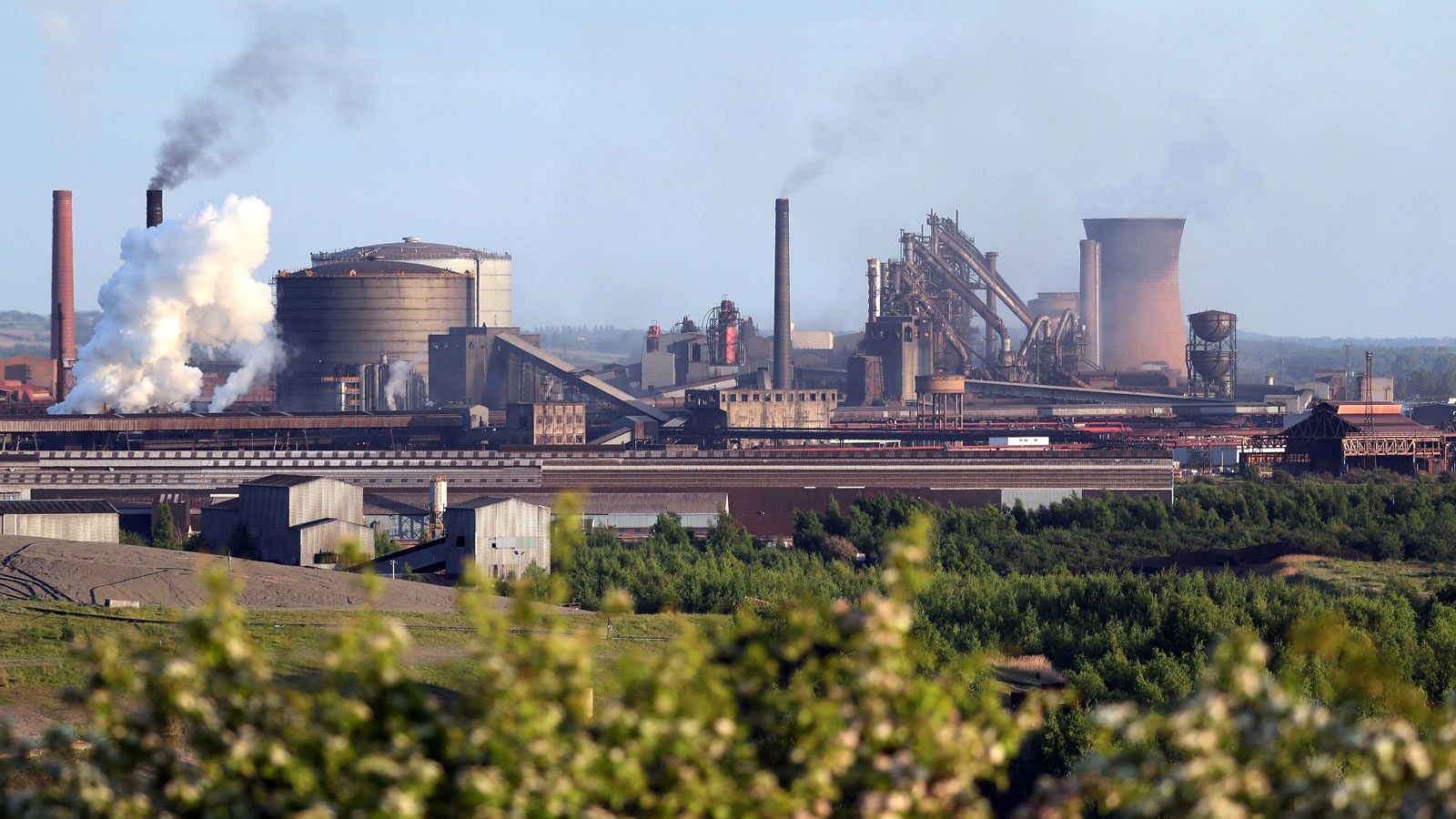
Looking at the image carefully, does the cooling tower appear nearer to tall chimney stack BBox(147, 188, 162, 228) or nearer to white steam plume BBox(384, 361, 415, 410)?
white steam plume BBox(384, 361, 415, 410)

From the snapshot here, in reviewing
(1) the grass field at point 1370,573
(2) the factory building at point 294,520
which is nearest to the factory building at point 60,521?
(2) the factory building at point 294,520

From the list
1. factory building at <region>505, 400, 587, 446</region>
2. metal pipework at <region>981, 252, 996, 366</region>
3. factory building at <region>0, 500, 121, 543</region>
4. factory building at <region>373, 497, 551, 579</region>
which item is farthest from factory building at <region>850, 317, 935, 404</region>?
factory building at <region>0, 500, 121, 543</region>

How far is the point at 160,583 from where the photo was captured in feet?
129

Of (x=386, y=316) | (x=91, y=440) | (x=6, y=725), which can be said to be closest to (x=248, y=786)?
(x=6, y=725)

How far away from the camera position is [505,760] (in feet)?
25.3

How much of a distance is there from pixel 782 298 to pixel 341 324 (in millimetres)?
26906

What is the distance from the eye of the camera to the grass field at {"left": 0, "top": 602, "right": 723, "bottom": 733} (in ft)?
89.9

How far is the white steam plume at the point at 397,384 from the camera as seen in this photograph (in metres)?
113

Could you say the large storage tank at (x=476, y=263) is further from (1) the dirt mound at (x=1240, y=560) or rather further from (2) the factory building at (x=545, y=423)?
(1) the dirt mound at (x=1240, y=560)

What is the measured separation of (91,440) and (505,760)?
8334 cm

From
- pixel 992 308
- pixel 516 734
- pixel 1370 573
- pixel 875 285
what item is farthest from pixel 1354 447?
pixel 516 734

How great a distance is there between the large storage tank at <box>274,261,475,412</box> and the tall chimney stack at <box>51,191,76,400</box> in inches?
504

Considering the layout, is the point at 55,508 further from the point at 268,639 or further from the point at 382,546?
the point at 268,639

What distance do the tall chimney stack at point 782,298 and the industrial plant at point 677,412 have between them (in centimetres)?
17
